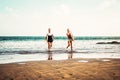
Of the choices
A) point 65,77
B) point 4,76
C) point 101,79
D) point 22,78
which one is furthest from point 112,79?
point 4,76

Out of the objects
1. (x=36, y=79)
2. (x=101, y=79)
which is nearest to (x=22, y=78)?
(x=36, y=79)

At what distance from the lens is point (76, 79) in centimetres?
737

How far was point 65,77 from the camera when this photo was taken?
7.68m

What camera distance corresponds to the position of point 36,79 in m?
7.47

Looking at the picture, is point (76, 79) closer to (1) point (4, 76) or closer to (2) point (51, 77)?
(2) point (51, 77)

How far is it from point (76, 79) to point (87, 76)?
59cm

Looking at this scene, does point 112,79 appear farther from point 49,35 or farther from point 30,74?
point 49,35

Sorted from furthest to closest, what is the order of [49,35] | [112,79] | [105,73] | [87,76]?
[49,35] < [105,73] < [87,76] < [112,79]

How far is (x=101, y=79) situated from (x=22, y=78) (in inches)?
93.7

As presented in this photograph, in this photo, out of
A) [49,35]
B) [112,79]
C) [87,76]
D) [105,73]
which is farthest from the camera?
[49,35]

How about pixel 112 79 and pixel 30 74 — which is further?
pixel 30 74

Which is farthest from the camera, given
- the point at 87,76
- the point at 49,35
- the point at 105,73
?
the point at 49,35

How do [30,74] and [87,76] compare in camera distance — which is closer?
[87,76]

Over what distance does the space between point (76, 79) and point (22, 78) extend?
5.44ft
